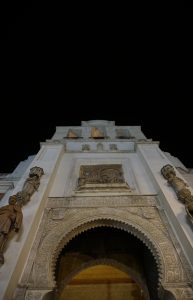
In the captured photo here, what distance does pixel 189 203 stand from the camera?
5.41m

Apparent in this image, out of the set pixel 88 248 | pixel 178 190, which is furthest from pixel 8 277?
pixel 178 190

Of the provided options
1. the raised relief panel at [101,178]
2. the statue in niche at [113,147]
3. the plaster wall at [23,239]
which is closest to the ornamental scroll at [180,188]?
the raised relief panel at [101,178]

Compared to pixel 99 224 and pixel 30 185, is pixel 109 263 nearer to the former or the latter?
pixel 99 224

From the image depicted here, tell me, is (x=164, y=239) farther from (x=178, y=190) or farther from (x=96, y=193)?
(x=96, y=193)

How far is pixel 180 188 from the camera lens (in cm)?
621

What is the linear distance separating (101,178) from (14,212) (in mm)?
3384

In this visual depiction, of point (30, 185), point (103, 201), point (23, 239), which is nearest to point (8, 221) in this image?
point (23, 239)

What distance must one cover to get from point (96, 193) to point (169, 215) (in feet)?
7.27

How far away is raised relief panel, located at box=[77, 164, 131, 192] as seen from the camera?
723 cm

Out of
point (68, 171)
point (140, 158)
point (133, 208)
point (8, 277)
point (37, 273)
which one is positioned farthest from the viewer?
point (140, 158)

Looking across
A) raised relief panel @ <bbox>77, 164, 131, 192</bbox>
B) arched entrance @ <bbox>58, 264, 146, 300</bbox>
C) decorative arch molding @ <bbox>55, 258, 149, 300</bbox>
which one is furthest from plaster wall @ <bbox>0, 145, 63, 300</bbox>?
arched entrance @ <bbox>58, 264, 146, 300</bbox>

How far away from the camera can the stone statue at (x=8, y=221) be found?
4.39 metres

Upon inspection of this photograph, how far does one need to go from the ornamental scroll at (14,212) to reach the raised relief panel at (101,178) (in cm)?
154

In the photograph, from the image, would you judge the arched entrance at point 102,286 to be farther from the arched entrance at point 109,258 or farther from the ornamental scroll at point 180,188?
the ornamental scroll at point 180,188
